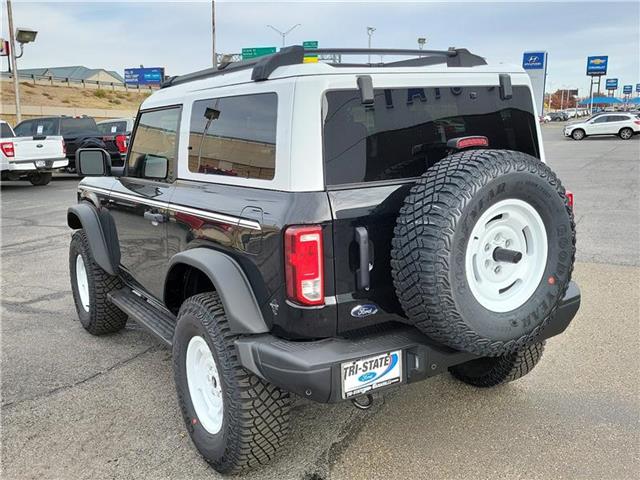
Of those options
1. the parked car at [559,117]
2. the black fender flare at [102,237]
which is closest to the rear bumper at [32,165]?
the black fender flare at [102,237]

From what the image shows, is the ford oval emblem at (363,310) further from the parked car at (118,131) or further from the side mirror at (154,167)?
the parked car at (118,131)

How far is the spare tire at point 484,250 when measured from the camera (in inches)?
90.0

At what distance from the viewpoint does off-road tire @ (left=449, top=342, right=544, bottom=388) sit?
3406mm

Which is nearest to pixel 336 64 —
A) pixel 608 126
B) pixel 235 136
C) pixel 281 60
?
pixel 281 60

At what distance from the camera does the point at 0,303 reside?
18.3 ft

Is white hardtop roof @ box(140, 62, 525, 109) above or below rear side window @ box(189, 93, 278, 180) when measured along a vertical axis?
above

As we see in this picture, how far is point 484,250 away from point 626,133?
106 feet

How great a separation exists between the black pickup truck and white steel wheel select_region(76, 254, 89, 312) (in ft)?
41.0

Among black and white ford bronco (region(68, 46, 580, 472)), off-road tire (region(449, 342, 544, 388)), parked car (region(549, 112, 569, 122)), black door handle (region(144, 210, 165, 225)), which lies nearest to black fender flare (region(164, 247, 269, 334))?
black and white ford bronco (region(68, 46, 580, 472))

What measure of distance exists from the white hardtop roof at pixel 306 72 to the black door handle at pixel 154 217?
72 centimetres

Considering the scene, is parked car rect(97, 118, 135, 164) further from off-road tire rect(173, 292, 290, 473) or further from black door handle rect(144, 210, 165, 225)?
off-road tire rect(173, 292, 290, 473)

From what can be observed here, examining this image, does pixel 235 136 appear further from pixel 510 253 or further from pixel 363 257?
pixel 510 253

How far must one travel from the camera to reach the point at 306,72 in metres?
2.49

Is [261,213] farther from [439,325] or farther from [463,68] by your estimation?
[463,68]
